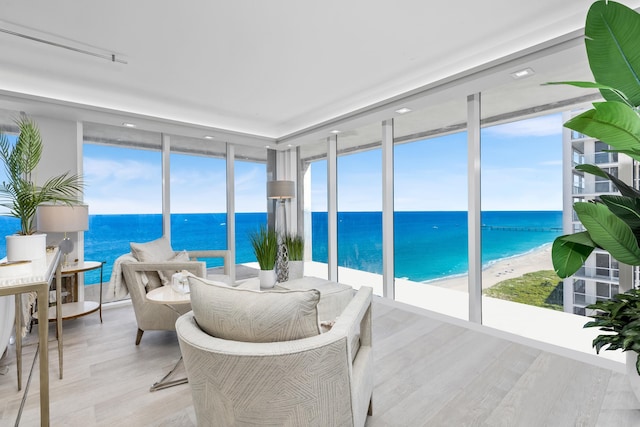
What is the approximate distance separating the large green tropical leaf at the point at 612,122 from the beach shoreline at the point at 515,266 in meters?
1.95

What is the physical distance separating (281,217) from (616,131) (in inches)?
175

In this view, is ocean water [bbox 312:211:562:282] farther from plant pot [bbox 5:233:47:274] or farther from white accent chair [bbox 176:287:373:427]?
plant pot [bbox 5:233:47:274]

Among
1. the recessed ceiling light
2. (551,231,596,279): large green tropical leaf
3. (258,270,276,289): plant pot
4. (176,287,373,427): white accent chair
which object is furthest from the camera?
(258,270,276,289): plant pot

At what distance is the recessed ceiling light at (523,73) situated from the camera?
2.63 meters

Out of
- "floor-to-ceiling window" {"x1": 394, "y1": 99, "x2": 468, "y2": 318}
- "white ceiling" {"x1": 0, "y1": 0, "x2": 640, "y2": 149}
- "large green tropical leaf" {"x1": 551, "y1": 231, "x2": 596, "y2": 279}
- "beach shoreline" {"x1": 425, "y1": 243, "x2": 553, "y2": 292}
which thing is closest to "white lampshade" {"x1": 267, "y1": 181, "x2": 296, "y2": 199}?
"white ceiling" {"x1": 0, "y1": 0, "x2": 640, "y2": 149}

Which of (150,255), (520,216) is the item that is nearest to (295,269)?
(150,255)

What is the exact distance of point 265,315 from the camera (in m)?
1.22

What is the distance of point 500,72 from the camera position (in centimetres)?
268

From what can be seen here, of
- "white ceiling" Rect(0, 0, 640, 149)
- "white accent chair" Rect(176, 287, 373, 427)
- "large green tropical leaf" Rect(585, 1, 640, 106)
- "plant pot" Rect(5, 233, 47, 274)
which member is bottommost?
"white accent chair" Rect(176, 287, 373, 427)

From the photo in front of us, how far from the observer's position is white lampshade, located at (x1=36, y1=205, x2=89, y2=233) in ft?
10.5

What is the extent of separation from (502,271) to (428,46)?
7.71 feet

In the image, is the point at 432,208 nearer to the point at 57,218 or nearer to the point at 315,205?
the point at 315,205

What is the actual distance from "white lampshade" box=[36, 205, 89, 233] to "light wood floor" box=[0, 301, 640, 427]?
1085 millimetres

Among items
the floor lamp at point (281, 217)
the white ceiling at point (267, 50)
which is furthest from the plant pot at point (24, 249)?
the floor lamp at point (281, 217)
